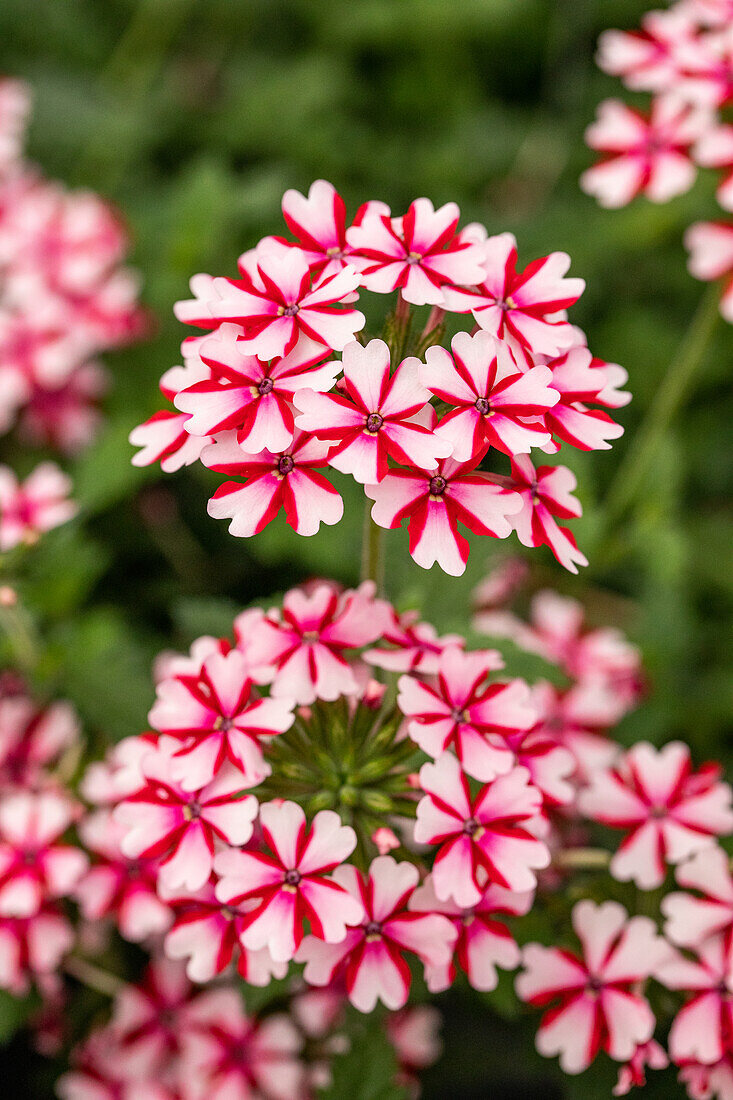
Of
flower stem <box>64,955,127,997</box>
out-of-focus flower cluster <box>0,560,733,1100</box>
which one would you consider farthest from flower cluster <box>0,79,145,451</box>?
flower stem <box>64,955,127,997</box>

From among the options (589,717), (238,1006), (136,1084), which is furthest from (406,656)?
(136,1084)

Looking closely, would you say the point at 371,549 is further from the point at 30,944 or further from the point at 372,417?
the point at 30,944

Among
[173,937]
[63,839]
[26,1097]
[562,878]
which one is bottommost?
[26,1097]

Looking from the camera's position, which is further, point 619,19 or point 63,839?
point 619,19

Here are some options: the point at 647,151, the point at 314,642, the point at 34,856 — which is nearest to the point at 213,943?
the point at 314,642

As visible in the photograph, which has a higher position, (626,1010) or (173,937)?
(173,937)

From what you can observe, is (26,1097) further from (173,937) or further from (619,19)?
(619,19)

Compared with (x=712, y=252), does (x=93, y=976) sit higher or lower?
lower
